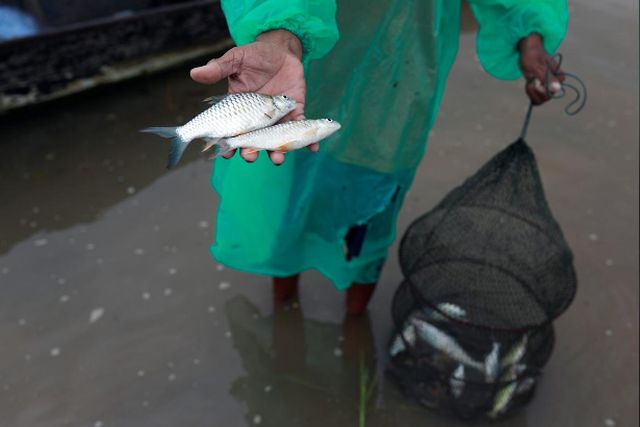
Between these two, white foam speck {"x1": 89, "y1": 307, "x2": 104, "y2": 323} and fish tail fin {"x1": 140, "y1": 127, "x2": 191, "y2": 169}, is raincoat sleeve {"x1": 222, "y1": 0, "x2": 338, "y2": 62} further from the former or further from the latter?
white foam speck {"x1": 89, "y1": 307, "x2": 104, "y2": 323}

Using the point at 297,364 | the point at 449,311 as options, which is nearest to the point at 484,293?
the point at 449,311

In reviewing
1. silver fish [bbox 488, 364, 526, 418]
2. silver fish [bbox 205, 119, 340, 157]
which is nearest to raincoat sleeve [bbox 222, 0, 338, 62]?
silver fish [bbox 205, 119, 340, 157]

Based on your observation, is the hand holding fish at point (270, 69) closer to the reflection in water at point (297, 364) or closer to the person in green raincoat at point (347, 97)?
the person in green raincoat at point (347, 97)

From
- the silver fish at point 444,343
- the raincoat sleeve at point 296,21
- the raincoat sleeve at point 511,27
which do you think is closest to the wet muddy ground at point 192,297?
the silver fish at point 444,343

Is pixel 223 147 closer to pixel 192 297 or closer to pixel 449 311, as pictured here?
pixel 449 311

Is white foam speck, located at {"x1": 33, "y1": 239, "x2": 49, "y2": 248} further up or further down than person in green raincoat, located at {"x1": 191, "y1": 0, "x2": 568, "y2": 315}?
further down

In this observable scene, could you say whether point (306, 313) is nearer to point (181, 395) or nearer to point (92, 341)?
point (181, 395)

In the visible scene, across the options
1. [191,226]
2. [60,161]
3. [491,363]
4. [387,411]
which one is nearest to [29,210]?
[60,161]

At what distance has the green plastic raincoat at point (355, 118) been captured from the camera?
1940mm

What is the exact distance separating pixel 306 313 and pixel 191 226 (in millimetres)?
1072

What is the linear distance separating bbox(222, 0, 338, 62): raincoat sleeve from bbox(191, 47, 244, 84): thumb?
0.15 meters

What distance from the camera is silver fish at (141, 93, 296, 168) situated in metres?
1.55

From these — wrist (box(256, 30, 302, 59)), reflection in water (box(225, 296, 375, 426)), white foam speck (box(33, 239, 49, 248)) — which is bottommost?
reflection in water (box(225, 296, 375, 426))

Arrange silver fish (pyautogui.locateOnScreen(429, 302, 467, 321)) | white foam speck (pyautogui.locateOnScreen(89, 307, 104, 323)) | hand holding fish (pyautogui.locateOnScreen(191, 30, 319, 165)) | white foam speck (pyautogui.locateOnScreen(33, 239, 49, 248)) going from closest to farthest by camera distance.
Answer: hand holding fish (pyautogui.locateOnScreen(191, 30, 319, 165)) → silver fish (pyautogui.locateOnScreen(429, 302, 467, 321)) → white foam speck (pyautogui.locateOnScreen(89, 307, 104, 323)) → white foam speck (pyautogui.locateOnScreen(33, 239, 49, 248))
